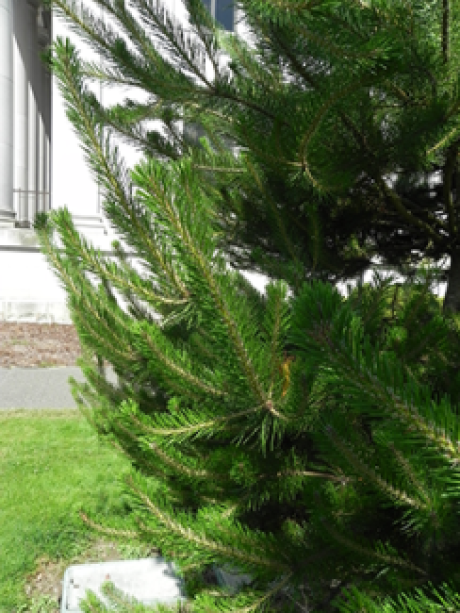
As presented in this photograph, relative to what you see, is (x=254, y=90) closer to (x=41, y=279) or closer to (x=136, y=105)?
(x=136, y=105)

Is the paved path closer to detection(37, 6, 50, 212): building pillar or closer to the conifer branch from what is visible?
the conifer branch

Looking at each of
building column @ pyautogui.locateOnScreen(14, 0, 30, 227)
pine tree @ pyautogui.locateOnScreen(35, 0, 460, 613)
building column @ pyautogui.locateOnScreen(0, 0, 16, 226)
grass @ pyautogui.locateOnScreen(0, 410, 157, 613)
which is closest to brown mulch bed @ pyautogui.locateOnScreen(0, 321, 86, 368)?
building column @ pyautogui.locateOnScreen(0, 0, 16, 226)

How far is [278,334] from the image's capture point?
1.18 m

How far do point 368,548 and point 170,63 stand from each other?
2004 mm

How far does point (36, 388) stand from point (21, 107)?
11.7 metres

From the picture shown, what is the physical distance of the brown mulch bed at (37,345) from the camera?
9344 millimetres

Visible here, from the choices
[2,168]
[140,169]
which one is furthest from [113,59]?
[2,168]

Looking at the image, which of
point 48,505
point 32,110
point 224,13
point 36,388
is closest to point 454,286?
point 48,505

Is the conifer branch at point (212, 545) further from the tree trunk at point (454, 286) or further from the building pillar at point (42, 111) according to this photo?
the building pillar at point (42, 111)

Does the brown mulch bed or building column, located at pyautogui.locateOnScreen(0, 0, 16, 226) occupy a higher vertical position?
building column, located at pyautogui.locateOnScreen(0, 0, 16, 226)

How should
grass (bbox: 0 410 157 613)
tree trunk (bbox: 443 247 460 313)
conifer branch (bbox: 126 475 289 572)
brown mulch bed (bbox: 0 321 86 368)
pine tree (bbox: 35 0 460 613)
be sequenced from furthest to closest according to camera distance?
brown mulch bed (bbox: 0 321 86 368) < grass (bbox: 0 410 157 613) < tree trunk (bbox: 443 247 460 313) < conifer branch (bbox: 126 475 289 572) < pine tree (bbox: 35 0 460 613)

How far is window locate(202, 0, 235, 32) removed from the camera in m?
1.88

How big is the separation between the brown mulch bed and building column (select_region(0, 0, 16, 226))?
9.41 ft

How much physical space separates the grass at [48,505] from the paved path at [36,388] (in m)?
1.03
